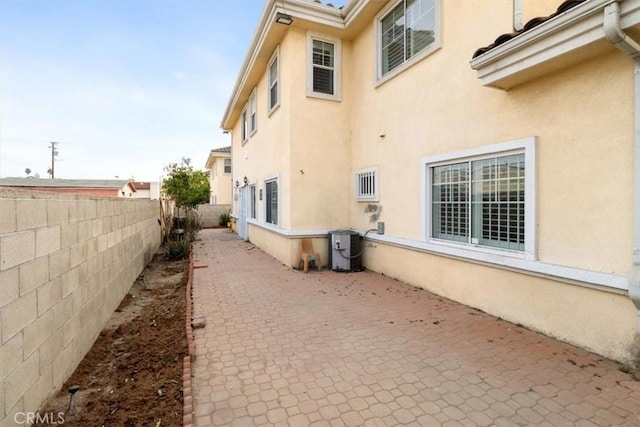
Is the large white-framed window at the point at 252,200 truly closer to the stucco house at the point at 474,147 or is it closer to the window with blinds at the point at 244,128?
the window with blinds at the point at 244,128

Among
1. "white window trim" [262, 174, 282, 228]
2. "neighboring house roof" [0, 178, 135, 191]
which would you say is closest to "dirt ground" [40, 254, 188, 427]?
"white window trim" [262, 174, 282, 228]

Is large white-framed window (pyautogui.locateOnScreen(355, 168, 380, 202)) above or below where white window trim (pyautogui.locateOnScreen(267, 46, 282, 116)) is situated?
below

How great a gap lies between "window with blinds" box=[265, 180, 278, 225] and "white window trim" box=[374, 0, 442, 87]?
453cm

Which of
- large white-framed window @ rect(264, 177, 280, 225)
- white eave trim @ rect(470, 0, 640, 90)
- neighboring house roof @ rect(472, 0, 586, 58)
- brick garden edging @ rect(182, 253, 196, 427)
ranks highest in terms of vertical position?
neighboring house roof @ rect(472, 0, 586, 58)

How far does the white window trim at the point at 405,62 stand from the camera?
6.00m

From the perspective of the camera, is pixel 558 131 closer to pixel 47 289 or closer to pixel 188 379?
pixel 188 379

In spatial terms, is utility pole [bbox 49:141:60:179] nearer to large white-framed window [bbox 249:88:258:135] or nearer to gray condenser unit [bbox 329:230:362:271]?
large white-framed window [bbox 249:88:258:135]

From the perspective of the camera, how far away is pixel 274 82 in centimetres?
1034

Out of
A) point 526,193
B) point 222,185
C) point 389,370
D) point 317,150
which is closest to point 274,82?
point 317,150

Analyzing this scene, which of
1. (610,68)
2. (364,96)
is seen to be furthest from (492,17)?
(364,96)

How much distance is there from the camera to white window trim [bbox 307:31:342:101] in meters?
8.82

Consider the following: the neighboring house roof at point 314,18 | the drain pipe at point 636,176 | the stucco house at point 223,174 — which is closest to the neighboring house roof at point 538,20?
the drain pipe at point 636,176

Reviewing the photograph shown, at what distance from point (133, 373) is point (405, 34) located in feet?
26.2

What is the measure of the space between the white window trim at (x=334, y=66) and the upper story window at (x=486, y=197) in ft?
13.5
